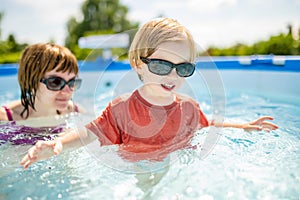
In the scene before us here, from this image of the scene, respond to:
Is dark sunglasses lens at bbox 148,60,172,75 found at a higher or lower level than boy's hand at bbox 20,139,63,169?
higher

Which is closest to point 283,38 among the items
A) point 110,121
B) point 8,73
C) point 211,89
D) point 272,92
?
point 272,92

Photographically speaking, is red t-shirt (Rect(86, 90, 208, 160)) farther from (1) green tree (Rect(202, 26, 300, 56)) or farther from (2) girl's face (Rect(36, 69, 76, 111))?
(1) green tree (Rect(202, 26, 300, 56))

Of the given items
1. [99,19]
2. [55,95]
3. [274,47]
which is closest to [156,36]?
[55,95]

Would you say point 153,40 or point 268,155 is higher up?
point 153,40

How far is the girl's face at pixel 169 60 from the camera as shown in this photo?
1.72m

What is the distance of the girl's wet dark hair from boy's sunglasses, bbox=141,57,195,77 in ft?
4.10

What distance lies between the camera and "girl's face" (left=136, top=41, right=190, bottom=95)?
172cm

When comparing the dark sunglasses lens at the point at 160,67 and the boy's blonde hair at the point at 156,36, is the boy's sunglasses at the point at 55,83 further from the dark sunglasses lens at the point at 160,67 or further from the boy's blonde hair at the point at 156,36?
the dark sunglasses lens at the point at 160,67

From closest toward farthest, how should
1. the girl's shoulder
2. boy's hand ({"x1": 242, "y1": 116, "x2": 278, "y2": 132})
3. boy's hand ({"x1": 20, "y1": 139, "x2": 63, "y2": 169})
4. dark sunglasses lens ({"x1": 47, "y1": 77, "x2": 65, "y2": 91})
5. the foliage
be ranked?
boy's hand ({"x1": 20, "y1": 139, "x2": 63, "y2": 169}) → boy's hand ({"x1": 242, "y1": 116, "x2": 278, "y2": 132}) → dark sunglasses lens ({"x1": 47, "y1": 77, "x2": 65, "y2": 91}) → the girl's shoulder → the foliage

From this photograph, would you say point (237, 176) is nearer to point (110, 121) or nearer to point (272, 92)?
point (110, 121)

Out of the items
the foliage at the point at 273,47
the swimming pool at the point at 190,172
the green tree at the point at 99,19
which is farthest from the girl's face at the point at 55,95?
the green tree at the point at 99,19

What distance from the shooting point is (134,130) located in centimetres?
181

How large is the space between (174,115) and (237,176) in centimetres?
53

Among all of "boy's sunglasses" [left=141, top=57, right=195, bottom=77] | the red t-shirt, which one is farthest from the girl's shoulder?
"boy's sunglasses" [left=141, top=57, right=195, bottom=77]
